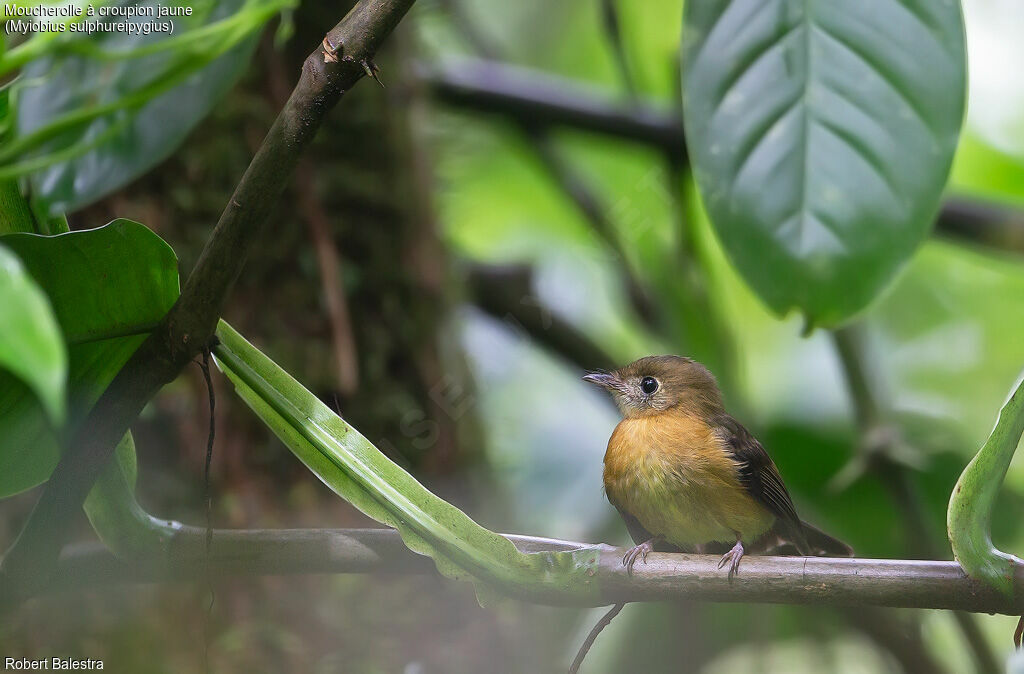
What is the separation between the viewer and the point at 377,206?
2.21 meters

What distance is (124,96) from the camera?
2.49ft

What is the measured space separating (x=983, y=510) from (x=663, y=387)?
1.02m

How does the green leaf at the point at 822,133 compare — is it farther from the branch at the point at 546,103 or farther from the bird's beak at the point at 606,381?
the branch at the point at 546,103

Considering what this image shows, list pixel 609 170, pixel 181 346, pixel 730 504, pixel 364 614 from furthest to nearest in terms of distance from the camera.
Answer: pixel 609 170
pixel 364 614
pixel 730 504
pixel 181 346

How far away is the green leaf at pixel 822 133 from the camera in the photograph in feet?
2.78

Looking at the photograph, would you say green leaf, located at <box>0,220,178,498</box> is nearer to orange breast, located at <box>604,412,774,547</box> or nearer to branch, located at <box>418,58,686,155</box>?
orange breast, located at <box>604,412,774,547</box>

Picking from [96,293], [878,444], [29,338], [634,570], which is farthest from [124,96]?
[878,444]

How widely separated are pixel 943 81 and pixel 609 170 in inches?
116

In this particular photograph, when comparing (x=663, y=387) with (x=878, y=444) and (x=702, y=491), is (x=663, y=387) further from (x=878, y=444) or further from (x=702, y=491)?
(x=878, y=444)

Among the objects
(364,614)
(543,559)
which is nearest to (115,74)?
(543,559)

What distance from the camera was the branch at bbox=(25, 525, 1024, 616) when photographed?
81 centimetres

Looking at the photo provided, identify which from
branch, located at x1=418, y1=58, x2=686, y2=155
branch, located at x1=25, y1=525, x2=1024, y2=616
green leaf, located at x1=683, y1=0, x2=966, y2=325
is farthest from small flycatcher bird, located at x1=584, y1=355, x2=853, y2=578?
branch, located at x1=418, y1=58, x2=686, y2=155

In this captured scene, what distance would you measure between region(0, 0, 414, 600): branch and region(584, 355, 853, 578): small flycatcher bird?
85cm

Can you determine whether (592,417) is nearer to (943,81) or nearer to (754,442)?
(754,442)
